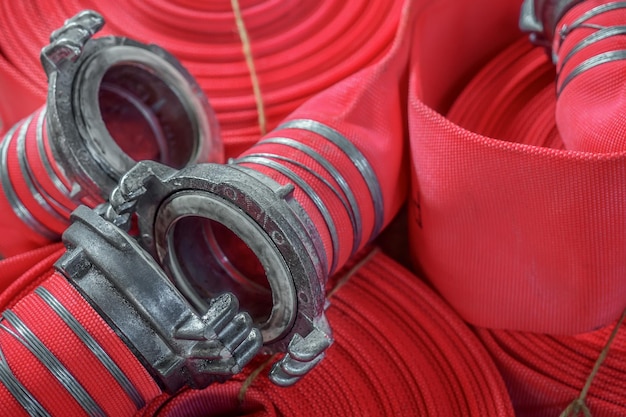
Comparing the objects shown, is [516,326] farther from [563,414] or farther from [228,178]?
[228,178]

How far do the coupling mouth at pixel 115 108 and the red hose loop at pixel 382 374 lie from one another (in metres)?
0.32

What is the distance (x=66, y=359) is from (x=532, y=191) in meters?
0.60

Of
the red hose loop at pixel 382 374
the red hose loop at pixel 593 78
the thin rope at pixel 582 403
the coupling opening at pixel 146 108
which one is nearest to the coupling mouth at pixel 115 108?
the coupling opening at pixel 146 108

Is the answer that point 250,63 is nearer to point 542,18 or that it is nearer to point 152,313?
point 542,18

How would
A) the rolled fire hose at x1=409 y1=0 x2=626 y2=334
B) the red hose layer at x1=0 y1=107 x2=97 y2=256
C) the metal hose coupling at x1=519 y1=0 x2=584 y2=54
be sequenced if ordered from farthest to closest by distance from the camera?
the metal hose coupling at x1=519 y1=0 x2=584 y2=54 < the red hose layer at x1=0 y1=107 x2=97 y2=256 < the rolled fire hose at x1=409 y1=0 x2=626 y2=334

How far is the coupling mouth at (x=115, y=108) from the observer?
931mm

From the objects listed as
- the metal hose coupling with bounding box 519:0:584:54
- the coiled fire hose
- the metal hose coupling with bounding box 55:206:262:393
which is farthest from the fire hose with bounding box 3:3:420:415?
the metal hose coupling with bounding box 519:0:584:54

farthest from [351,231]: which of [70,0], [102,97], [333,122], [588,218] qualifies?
[70,0]

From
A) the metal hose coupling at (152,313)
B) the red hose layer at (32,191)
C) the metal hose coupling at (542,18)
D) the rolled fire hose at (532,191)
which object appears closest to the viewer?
the metal hose coupling at (152,313)

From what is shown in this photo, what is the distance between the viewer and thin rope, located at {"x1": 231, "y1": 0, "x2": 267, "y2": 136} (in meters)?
1.21

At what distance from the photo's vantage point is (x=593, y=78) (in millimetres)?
952

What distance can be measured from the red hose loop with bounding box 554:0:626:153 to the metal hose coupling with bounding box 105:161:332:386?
42cm

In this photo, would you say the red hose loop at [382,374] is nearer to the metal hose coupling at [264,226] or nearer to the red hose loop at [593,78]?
the metal hose coupling at [264,226]

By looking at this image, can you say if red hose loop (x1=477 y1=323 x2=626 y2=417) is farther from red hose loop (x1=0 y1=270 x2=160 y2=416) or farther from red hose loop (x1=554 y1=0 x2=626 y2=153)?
red hose loop (x1=0 y1=270 x2=160 y2=416)
